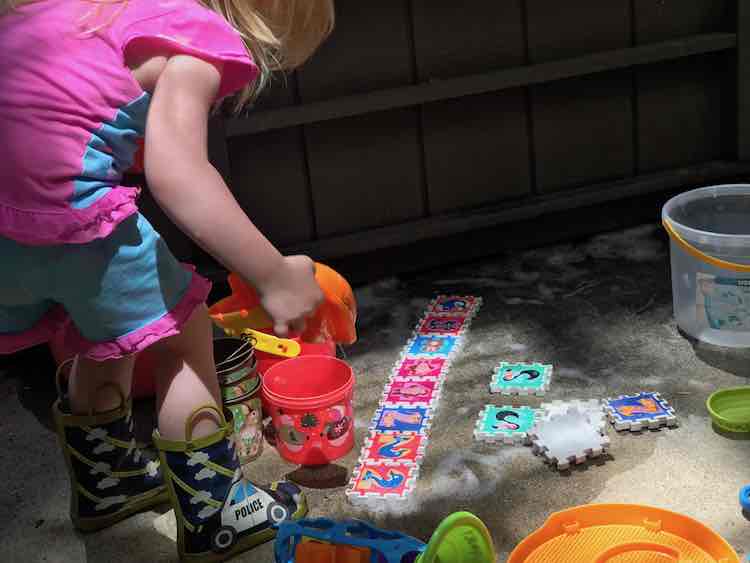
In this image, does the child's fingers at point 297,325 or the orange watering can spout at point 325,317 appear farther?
the orange watering can spout at point 325,317

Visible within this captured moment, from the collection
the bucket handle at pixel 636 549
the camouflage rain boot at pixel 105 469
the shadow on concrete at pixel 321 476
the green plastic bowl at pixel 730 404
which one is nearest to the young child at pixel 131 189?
the camouflage rain boot at pixel 105 469

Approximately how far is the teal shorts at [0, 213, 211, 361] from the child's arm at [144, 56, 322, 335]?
0.48ft

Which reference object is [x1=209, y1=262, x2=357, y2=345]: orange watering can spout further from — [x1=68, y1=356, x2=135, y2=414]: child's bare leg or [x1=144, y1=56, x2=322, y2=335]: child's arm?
[x1=144, y1=56, x2=322, y2=335]: child's arm

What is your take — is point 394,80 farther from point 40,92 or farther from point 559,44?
point 40,92

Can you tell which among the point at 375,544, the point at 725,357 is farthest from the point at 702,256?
the point at 375,544

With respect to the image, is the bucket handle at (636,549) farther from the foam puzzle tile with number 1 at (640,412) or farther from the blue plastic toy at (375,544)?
the foam puzzle tile with number 1 at (640,412)

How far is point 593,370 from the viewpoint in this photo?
203 cm

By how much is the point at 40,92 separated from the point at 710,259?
4.07 feet

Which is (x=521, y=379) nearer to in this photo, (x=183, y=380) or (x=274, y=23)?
(x=183, y=380)

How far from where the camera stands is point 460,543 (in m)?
1.34

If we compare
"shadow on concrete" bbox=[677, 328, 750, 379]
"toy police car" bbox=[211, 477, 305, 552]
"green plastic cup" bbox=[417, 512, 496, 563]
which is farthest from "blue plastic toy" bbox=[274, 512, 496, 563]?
"shadow on concrete" bbox=[677, 328, 750, 379]

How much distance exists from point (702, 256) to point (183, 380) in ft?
3.32

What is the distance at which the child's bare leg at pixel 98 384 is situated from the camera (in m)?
1.58

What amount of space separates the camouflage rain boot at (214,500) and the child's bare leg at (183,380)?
14 mm
